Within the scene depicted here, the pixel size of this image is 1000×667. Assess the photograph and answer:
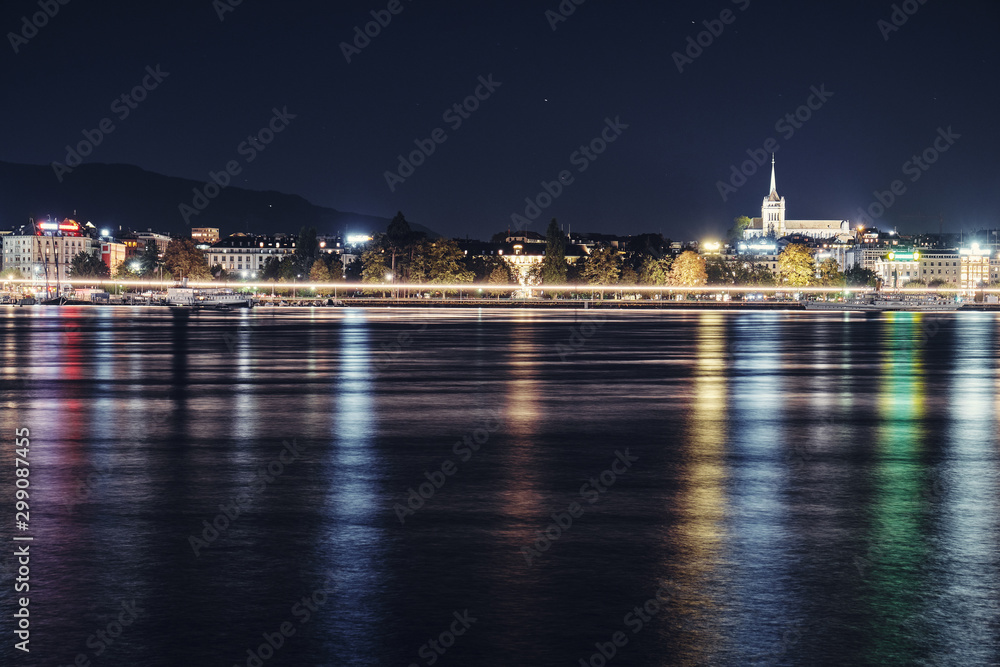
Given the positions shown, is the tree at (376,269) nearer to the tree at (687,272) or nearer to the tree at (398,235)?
the tree at (398,235)

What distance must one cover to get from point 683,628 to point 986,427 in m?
13.2

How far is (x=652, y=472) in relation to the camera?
13.5 meters

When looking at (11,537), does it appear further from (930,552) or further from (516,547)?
(930,552)

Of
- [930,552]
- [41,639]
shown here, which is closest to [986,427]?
[930,552]

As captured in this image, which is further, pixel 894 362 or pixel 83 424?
pixel 894 362

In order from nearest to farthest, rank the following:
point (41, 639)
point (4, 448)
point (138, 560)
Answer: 1. point (41, 639)
2. point (138, 560)
3. point (4, 448)

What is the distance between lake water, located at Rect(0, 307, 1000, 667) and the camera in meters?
7.07
